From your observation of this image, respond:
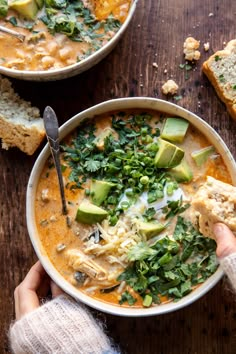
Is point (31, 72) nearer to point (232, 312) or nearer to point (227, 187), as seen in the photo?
point (227, 187)

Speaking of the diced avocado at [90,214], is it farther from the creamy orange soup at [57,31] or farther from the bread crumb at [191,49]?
the bread crumb at [191,49]

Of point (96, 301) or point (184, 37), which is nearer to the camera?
point (96, 301)

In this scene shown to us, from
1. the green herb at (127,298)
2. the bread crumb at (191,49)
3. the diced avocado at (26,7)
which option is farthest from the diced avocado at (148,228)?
the diced avocado at (26,7)

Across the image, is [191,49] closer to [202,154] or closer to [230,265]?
[202,154]

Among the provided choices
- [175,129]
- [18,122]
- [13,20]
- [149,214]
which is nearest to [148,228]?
[149,214]

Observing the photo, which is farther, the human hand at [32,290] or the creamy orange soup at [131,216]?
the human hand at [32,290]

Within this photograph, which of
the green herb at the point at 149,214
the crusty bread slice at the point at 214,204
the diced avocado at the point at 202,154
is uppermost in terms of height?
the diced avocado at the point at 202,154

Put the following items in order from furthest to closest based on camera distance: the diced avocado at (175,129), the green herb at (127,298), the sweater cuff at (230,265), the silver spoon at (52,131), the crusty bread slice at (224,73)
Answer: the crusty bread slice at (224,73) → the diced avocado at (175,129) → the green herb at (127,298) → the silver spoon at (52,131) → the sweater cuff at (230,265)

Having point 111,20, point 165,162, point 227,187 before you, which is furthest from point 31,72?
point 227,187
